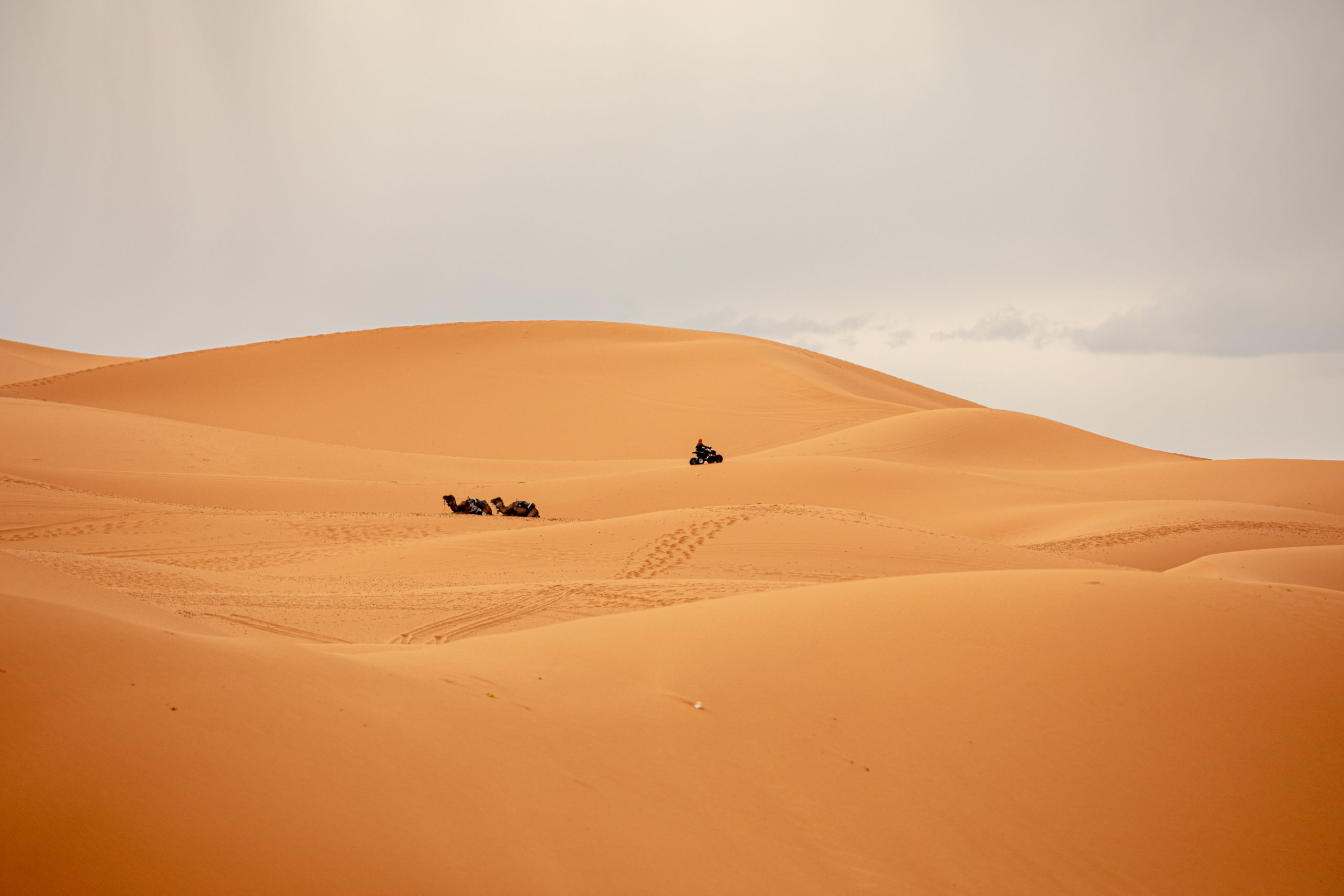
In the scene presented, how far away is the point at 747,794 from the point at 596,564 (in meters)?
8.99

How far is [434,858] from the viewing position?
310 cm

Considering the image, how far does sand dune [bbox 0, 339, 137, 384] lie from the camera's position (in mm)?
58469

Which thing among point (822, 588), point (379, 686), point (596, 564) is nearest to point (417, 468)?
point (596, 564)

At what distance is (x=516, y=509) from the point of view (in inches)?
726

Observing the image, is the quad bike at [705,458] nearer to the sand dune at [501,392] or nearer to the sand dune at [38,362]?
the sand dune at [501,392]

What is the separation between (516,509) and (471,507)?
927 mm

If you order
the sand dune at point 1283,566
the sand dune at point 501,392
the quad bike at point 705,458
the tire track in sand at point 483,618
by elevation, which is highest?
the sand dune at point 501,392

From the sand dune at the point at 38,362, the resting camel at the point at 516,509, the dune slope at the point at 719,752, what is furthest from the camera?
the sand dune at the point at 38,362

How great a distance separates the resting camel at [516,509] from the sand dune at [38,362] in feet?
Answer: 139

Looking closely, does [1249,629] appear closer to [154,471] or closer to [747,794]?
[747,794]

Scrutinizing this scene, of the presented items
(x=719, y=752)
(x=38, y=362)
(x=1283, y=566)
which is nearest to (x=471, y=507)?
(x=719, y=752)

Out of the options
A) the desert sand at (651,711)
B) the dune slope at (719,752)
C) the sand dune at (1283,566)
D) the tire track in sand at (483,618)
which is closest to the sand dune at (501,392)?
the desert sand at (651,711)

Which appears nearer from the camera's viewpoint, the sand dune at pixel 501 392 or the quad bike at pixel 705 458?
the quad bike at pixel 705 458

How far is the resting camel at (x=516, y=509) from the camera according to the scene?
1834cm
